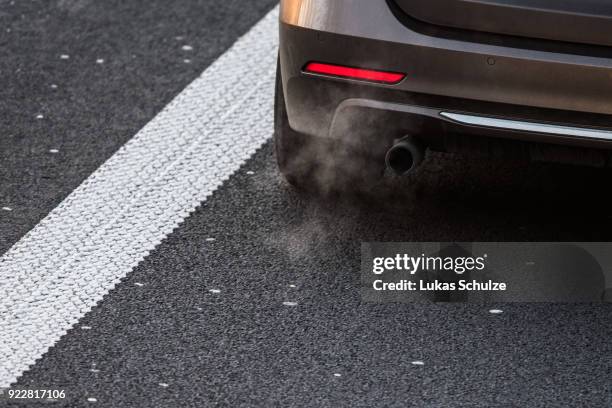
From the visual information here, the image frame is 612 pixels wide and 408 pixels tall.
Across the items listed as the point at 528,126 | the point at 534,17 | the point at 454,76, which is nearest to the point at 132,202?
the point at 454,76

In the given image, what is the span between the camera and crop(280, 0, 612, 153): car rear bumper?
3.61 metres

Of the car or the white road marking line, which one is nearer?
the car

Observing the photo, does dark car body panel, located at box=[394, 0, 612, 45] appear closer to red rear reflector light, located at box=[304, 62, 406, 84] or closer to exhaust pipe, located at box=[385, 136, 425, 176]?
red rear reflector light, located at box=[304, 62, 406, 84]

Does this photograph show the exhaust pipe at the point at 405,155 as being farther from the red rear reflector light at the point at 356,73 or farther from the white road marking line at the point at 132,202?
the white road marking line at the point at 132,202

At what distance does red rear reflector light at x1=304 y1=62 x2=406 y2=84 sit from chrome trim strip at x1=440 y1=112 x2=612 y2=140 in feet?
0.61

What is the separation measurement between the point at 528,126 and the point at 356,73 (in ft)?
1.79

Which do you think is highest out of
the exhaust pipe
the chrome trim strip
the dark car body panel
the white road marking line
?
the dark car body panel

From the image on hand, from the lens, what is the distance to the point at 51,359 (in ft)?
11.5

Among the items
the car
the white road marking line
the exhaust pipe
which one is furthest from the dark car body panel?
the white road marking line

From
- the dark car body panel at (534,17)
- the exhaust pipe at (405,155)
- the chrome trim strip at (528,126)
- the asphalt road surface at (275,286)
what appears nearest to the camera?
the asphalt road surface at (275,286)

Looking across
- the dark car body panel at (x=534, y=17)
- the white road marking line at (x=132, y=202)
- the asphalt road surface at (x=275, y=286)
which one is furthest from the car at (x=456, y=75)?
the white road marking line at (x=132, y=202)

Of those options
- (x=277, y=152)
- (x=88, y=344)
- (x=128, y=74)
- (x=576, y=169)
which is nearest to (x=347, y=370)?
(x=88, y=344)

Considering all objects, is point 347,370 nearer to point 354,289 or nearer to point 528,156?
point 354,289

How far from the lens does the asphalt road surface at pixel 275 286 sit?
11.2 ft
